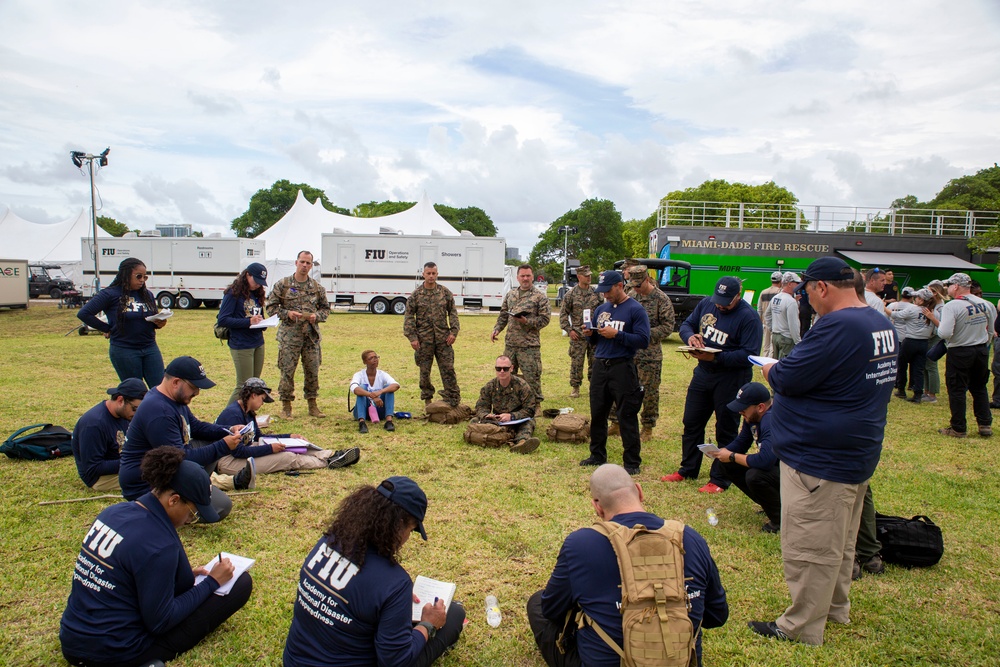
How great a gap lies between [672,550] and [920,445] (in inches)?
254

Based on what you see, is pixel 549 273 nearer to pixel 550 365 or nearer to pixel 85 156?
pixel 85 156

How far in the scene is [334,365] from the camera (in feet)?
38.5

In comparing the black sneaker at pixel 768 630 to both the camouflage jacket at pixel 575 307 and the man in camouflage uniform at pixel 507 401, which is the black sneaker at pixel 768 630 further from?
→ the camouflage jacket at pixel 575 307

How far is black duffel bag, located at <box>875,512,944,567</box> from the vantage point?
399 centimetres

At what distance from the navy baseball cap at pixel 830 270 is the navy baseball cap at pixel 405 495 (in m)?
2.20

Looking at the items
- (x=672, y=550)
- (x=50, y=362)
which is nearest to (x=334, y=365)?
(x=50, y=362)

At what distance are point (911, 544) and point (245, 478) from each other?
5.07m

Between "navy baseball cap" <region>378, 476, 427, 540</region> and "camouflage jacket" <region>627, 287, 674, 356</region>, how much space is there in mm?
5078

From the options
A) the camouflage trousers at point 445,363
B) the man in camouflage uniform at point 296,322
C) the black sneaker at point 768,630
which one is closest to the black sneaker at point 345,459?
the man in camouflage uniform at point 296,322

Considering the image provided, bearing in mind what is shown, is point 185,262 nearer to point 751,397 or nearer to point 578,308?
point 578,308

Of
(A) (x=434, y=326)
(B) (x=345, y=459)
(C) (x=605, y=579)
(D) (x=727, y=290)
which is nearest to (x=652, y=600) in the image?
(C) (x=605, y=579)

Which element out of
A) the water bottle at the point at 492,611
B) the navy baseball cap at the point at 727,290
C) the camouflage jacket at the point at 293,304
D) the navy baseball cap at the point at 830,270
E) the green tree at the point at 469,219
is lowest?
the water bottle at the point at 492,611

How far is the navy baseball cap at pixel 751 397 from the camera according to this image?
449 cm

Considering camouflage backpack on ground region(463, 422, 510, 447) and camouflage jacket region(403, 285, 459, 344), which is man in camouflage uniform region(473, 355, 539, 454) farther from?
camouflage jacket region(403, 285, 459, 344)
